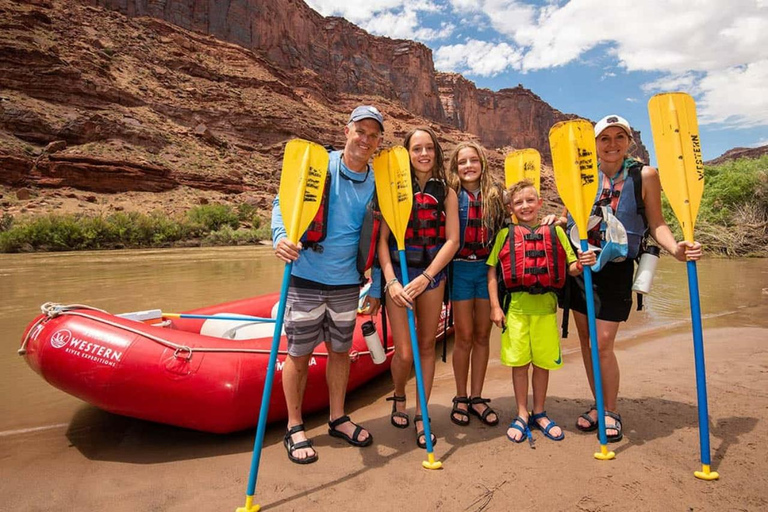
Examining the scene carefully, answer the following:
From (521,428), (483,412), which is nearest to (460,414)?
(483,412)

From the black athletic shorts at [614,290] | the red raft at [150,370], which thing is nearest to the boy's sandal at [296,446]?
the red raft at [150,370]

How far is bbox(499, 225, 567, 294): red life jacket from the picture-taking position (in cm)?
255

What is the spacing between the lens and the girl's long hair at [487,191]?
2717mm

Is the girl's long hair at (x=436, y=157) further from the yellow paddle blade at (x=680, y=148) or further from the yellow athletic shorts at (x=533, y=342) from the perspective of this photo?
the yellow paddle blade at (x=680, y=148)

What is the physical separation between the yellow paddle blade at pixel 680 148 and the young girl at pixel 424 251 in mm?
1270

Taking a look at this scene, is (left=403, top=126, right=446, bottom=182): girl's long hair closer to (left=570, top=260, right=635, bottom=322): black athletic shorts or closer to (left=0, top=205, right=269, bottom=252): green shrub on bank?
(left=570, top=260, right=635, bottom=322): black athletic shorts

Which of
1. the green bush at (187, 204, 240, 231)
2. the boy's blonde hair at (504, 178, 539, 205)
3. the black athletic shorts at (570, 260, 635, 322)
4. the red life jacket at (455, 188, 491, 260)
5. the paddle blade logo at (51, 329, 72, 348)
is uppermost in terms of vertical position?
the green bush at (187, 204, 240, 231)

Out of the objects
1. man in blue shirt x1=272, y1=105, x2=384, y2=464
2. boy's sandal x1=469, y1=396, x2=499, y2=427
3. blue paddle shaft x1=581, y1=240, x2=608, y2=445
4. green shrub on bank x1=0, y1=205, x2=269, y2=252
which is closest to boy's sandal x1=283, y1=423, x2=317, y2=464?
man in blue shirt x1=272, y1=105, x2=384, y2=464

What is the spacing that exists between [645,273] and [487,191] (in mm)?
1053

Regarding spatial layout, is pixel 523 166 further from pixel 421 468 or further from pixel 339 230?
pixel 421 468

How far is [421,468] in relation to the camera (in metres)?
2.26

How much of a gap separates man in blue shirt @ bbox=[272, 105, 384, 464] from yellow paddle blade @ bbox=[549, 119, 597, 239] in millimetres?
Result: 1177

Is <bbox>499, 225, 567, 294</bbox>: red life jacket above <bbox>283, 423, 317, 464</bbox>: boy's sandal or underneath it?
above

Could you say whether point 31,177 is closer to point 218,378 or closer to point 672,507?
point 218,378
